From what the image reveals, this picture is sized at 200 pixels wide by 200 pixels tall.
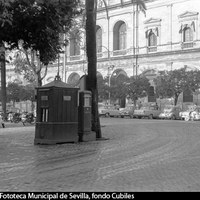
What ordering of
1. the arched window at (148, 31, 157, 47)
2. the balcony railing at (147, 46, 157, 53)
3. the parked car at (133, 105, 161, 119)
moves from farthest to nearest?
the arched window at (148, 31, 157, 47)
the balcony railing at (147, 46, 157, 53)
the parked car at (133, 105, 161, 119)

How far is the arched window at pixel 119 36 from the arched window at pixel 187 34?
37.4 ft

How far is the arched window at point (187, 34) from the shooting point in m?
55.9

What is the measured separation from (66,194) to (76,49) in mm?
67145

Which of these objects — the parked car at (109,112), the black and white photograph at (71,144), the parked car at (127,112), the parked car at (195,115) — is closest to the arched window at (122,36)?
the parked car at (109,112)

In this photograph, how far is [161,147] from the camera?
14.3 m

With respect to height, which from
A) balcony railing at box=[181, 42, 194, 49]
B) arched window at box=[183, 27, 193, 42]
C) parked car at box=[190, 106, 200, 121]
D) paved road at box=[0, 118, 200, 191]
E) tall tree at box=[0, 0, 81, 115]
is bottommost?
paved road at box=[0, 118, 200, 191]

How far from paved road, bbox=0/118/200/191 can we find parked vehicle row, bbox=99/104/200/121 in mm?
28449

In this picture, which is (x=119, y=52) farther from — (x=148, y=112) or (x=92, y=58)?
(x=92, y=58)

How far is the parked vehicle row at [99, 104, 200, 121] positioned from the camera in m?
43.5

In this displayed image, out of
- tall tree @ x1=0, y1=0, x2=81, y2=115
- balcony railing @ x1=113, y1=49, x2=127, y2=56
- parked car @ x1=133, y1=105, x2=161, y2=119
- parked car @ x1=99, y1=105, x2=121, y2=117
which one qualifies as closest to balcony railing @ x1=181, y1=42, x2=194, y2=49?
balcony railing @ x1=113, y1=49, x2=127, y2=56

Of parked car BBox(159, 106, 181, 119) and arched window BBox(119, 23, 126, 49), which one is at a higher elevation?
arched window BBox(119, 23, 126, 49)

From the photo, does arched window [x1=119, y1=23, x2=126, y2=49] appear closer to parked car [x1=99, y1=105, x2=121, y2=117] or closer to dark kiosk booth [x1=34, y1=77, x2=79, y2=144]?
parked car [x1=99, y1=105, x2=121, y2=117]

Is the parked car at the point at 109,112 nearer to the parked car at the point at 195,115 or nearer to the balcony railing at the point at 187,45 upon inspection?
the parked car at the point at 195,115

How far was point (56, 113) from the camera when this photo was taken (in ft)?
47.9
